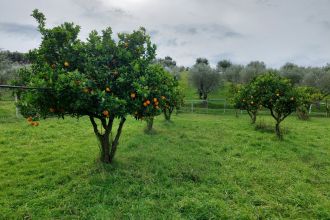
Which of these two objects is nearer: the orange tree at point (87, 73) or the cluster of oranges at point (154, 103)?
the orange tree at point (87, 73)

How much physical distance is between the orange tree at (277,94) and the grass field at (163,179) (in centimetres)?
177

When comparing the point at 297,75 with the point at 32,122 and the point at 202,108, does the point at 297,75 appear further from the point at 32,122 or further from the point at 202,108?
the point at 32,122

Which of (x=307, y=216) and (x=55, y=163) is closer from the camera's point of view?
(x=307, y=216)

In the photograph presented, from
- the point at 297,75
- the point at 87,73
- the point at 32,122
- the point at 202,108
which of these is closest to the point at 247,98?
the point at 87,73

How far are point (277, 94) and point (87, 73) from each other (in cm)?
895

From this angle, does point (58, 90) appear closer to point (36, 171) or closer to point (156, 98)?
point (156, 98)

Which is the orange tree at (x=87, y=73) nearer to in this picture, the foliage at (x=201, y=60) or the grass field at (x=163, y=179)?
the grass field at (x=163, y=179)

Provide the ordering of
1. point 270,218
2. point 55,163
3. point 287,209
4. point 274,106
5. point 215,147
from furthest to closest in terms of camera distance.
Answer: point 274,106 → point 215,147 → point 55,163 → point 287,209 → point 270,218

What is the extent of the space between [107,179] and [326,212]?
4917 mm

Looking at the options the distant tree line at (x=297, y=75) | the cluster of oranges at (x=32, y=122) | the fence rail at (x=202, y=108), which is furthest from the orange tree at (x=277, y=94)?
the distant tree line at (x=297, y=75)

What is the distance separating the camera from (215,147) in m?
10.3

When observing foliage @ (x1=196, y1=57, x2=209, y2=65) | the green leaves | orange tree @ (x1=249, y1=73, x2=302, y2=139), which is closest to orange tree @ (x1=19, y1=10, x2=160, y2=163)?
the green leaves

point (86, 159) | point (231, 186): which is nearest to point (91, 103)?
point (86, 159)

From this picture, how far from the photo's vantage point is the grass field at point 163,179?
16.6ft
